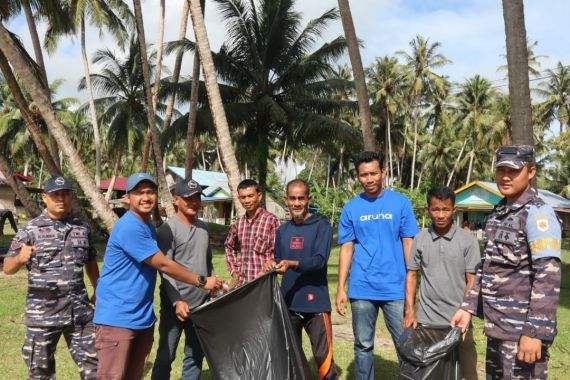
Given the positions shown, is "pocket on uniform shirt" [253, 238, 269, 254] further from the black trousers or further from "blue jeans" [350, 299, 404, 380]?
"blue jeans" [350, 299, 404, 380]

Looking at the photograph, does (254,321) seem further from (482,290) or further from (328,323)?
(482,290)

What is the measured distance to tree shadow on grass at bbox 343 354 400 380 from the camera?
4805 millimetres

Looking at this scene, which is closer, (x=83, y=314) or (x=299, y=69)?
(x=83, y=314)

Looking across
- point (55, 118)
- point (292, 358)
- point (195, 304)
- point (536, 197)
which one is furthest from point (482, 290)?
point (55, 118)

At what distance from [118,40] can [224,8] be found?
7.68 m

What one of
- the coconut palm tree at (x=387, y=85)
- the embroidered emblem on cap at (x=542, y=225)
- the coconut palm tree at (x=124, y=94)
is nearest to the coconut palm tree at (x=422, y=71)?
the coconut palm tree at (x=387, y=85)

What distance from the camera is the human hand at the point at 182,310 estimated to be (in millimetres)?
3564

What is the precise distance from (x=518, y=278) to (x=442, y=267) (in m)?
0.93

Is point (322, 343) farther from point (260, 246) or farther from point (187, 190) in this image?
point (187, 190)

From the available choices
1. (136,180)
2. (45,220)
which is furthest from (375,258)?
(45,220)

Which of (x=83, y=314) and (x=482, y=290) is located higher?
(x=482, y=290)

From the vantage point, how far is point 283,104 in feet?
63.1

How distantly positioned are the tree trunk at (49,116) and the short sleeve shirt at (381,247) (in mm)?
6883

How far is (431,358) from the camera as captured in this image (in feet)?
9.75
